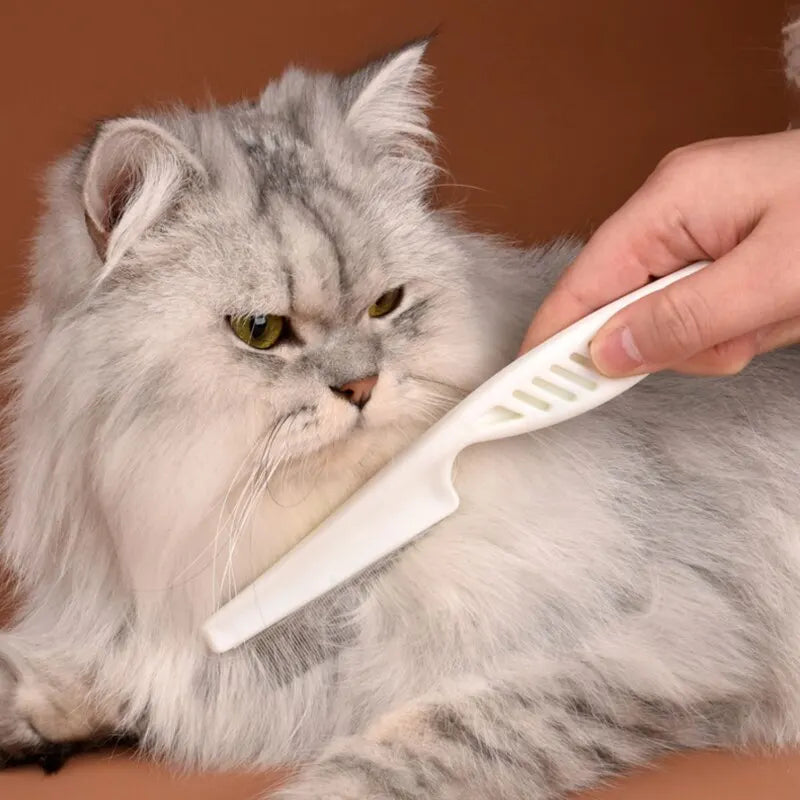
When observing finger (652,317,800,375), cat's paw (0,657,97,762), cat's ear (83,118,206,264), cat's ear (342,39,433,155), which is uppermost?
cat's ear (83,118,206,264)

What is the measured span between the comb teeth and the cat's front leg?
11.5 inches

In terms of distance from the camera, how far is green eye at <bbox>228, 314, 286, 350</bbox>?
46.0 inches

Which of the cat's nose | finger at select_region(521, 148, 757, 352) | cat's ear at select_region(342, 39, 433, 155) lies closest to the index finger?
finger at select_region(521, 148, 757, 352)

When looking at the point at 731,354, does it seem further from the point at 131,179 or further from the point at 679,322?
the point at 131,179

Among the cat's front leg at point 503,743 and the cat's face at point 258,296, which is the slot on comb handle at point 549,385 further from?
the cat's front leg at point 503,743

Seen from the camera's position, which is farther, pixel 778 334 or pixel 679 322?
pixel 778 334

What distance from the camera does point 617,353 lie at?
1.15 metres

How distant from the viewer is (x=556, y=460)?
1315 millimetres

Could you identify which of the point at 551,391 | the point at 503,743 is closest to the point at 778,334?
the point at 551,391

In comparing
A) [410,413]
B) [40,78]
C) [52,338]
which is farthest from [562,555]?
[40,78]

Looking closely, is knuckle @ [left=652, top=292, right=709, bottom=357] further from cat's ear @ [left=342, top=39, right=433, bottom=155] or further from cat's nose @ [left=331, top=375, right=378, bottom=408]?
cat's ear @ [left=342, top=39, right=433, bottom=155]

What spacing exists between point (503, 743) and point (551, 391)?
37 cm

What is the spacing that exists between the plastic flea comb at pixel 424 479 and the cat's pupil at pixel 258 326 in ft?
0.65

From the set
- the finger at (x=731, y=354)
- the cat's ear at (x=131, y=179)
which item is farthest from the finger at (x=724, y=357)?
the cat's ear at (x=131, y=179)
